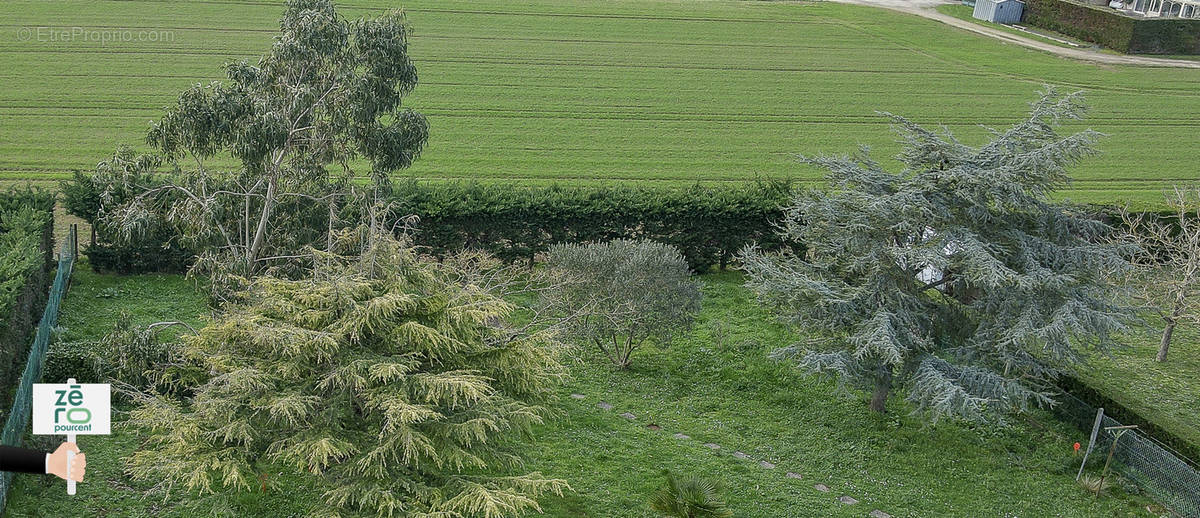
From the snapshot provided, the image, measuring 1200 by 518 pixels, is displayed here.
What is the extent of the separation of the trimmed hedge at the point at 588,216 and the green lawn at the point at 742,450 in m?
4.46

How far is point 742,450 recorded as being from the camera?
1797 centimetres

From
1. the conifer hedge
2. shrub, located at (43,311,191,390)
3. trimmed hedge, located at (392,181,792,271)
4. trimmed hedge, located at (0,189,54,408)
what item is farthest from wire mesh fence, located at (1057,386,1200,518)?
trimmed hedge, located at (0,189,54,408)

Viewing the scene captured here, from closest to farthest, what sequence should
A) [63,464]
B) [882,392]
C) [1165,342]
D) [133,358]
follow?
[63,464], [133,358], [882,392], [1165,342]

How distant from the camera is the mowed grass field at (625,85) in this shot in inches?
1344

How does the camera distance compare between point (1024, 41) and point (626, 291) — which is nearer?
point (626, 291)

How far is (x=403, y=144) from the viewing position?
768 inches

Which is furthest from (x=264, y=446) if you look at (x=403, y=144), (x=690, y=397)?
(x=690, y=397)

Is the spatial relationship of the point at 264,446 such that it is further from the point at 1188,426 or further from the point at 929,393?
the point at 1188,426

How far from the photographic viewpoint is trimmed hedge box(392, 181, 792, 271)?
2519cm

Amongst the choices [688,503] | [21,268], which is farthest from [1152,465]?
[21,268]

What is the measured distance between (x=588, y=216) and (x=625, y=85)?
17.9 meters

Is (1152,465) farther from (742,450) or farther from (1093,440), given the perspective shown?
(742,450)

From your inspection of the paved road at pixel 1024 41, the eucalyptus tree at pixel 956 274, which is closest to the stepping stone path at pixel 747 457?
the eucalyptus tree at pixel 956 274

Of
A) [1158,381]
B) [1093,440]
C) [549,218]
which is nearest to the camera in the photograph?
[1093,440]
